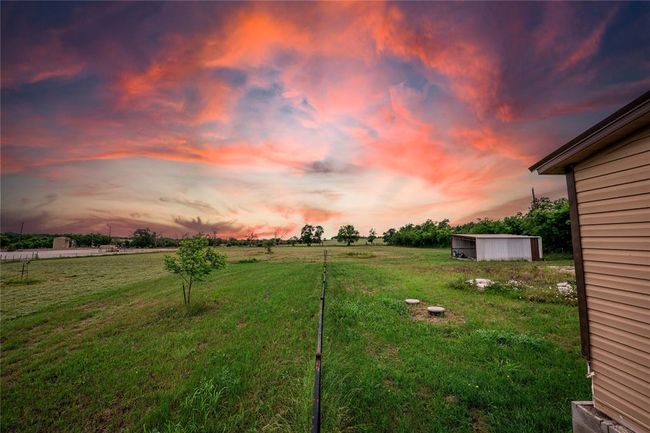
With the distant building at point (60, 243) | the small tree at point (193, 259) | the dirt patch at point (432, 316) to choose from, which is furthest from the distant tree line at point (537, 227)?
the distant building at point (60, 243)

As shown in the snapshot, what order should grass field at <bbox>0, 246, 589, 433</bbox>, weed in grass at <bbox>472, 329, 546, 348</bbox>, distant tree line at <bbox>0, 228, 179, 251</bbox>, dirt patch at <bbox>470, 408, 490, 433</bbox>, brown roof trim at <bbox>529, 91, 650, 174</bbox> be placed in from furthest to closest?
distant tree line at <bbox>0, 228, 179, 251</bbox>
weed in grass at <bbox>472, 329, 546, 348</bbox>
grass field at <bbox>0, 246, 589, 433</bbox>
dirt patch at <bbox>470, 408, 490, 433</bbox>
brown roof trim at <bbox>529, 91, 650, 174</bbox>

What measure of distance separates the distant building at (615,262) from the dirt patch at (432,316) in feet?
17.5

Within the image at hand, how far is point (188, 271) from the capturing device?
36.3 feet

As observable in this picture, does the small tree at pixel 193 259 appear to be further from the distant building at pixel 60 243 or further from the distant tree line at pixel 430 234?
the distant building at pixel 60 243

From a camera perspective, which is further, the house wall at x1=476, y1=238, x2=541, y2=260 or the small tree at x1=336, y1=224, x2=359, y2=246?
the small tree at x1=336, y1=224, x2=359, y2=246

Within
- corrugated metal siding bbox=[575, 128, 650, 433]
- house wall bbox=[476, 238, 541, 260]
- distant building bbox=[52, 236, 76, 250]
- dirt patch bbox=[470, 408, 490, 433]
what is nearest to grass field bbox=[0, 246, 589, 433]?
dirt patch bbox=[470, 408, 490, 433]

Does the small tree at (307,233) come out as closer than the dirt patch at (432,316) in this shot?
No

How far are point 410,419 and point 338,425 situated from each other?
122cm

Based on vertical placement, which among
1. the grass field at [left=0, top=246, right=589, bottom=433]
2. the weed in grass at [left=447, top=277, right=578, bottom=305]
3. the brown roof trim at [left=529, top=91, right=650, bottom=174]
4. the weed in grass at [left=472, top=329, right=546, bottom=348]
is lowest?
the grass field at [left=0, top=246, right=589, bottom=433]

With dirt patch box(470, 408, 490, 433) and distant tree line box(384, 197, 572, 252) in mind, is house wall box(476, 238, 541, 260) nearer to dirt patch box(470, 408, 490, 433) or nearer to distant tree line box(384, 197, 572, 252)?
distant tree line box(384, 197, 572, 252)

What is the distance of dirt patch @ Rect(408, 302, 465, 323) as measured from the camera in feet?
30.4

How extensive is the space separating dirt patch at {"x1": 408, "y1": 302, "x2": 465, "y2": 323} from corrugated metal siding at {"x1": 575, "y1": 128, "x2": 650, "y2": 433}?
5.39m

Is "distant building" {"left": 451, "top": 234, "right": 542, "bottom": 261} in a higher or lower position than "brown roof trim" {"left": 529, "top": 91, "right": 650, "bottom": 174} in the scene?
lower

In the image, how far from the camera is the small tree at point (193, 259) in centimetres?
1111
